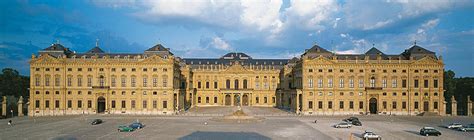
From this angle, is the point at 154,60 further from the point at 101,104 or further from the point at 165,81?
the point at 101,104

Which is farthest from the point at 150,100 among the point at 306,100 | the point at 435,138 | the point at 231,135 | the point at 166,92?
the point at 435,138

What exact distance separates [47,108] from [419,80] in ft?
223

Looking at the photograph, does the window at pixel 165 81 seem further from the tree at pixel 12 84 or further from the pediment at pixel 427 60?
the pediment at pixel 427 60

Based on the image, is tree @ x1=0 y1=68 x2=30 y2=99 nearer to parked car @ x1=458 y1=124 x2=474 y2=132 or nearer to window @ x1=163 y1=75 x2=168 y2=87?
window @ x1=163 y1=75 x2=168 y2=87

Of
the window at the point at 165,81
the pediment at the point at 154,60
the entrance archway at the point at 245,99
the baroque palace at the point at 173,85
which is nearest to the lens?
the baroque palace at the point at 173,85

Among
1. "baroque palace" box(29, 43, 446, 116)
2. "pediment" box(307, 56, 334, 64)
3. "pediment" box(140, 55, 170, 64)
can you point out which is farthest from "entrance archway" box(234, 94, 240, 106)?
"pediment" box(307, 56, 334, 64)

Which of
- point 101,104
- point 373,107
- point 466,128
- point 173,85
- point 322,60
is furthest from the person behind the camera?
point 101,104

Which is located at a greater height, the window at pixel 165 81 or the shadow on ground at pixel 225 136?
the window at pixel 165 81

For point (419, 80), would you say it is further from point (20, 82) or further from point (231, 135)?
point (20, 82)

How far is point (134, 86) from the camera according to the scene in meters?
74.3

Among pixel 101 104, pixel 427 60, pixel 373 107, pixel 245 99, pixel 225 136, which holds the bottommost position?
pixel 225 136

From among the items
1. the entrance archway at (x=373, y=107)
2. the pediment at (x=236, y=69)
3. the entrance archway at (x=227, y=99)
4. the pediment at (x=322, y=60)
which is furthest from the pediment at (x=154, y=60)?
the entrance archway at (x=373, y=107)

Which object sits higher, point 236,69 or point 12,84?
point 236,69

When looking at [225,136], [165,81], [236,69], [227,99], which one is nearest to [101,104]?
[165,81]
